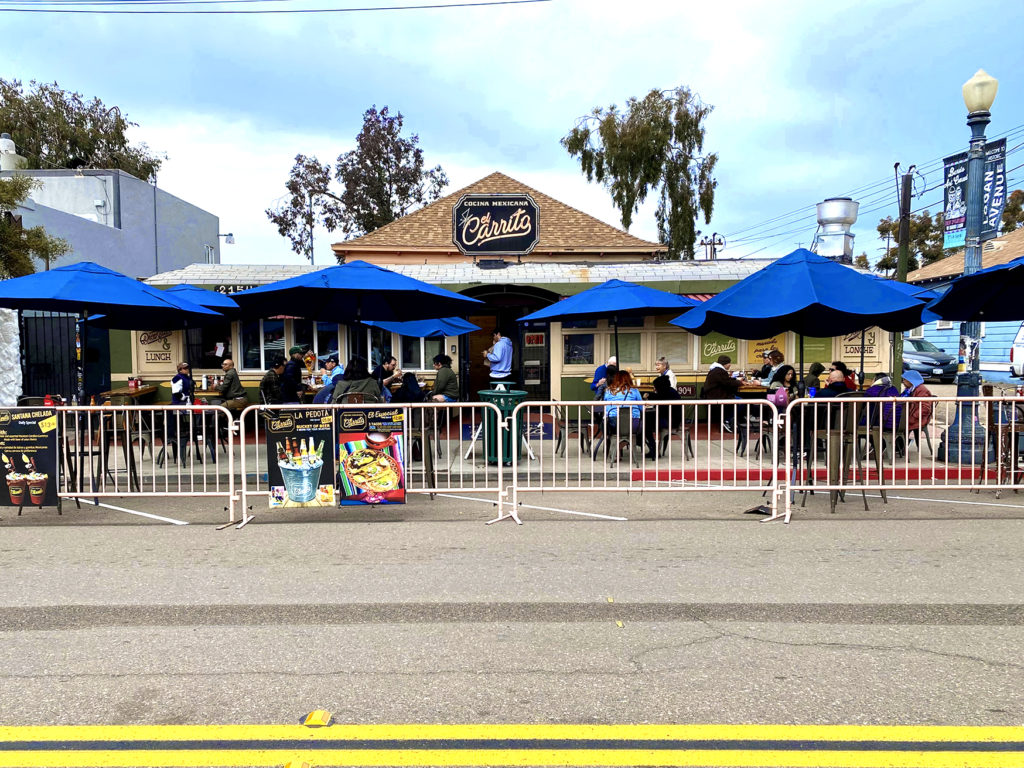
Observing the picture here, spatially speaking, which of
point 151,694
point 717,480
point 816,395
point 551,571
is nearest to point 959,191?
point 816,395

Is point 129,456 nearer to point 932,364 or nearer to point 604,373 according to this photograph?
point 604,373

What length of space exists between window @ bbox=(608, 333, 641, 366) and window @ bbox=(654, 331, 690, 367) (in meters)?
0.40

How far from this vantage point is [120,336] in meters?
15.3

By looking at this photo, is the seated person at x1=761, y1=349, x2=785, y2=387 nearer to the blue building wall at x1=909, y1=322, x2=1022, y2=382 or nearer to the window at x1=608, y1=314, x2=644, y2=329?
the window at x1=608, y1=314, x2=644, y2=329

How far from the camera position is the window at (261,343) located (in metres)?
15.9

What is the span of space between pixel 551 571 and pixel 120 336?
42.5ft

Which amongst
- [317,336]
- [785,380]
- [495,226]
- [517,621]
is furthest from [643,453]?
[495,226]

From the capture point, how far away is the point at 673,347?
15758mm

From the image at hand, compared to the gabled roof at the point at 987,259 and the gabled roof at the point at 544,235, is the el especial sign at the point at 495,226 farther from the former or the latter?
the gabled roof at the point at 987,259

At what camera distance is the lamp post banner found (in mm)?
11141

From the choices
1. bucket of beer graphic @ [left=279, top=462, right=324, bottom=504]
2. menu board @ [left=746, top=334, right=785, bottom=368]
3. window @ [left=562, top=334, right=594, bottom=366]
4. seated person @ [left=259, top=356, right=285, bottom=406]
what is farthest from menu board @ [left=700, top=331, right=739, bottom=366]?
bucket of beer graphic @ [left=279, top=462, right=324, bottom=504]

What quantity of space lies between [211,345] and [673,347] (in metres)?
9.84

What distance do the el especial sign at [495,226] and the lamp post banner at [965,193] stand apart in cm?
938

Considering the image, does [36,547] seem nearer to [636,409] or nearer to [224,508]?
[224,508]
